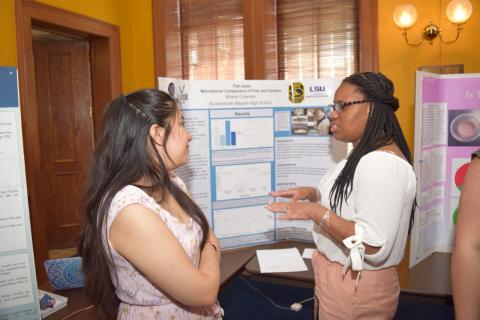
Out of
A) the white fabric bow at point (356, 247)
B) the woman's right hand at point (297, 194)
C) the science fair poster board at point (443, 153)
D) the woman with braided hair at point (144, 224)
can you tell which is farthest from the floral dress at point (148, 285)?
the science fair poster board at point (443, 153)

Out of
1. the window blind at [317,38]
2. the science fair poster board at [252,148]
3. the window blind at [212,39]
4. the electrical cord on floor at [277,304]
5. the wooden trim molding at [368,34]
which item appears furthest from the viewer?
the window blind at [212,39]

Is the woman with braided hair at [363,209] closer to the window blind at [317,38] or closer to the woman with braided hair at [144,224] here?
the woman with braided hair at [144,224]

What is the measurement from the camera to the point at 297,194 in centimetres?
177

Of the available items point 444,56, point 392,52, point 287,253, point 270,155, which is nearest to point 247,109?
point 270,155

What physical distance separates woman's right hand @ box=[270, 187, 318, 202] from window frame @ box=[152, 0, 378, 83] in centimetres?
188

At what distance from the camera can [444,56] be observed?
315 centimetres

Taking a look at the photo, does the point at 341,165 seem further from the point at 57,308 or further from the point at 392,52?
the point at 392,52

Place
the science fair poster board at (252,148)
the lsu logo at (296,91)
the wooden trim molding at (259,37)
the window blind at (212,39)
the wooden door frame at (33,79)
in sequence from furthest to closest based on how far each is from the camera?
the window blind at (212,39), the wooden trim molding at (259,37), the wooden door frame at (33,79), the lsu logo at (296,91), the science fair poster board at (252,148)

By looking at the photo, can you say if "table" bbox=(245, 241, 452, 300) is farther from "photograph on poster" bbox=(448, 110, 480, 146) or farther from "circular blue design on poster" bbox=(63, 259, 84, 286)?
"circular blue design on poster" bbox=(63, 259, 84, 286)

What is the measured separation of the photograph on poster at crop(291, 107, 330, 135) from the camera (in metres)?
2.38

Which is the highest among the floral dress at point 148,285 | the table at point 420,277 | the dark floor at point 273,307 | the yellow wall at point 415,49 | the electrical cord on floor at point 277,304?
the yellow wall at point 415,49

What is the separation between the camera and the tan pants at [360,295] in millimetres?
1393

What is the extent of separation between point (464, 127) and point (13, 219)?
2.23m

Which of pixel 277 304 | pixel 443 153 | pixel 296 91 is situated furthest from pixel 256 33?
pixel 277 304
